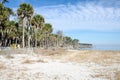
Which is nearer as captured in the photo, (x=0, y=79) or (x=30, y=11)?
(x=0, y=79)

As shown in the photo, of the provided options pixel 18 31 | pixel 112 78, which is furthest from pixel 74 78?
pixel 18 31

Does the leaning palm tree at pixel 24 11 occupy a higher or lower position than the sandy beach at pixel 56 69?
higher

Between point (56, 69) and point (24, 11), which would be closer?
point (56, 69)

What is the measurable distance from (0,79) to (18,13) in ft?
153

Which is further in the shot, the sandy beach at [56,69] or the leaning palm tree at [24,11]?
the leaning palm tree at [24,11]

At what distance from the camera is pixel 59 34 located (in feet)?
506

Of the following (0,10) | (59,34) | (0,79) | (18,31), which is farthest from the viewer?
(59,34)

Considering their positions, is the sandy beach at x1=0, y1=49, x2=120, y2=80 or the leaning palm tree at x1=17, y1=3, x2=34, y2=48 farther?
the leaning palm tree at x1=17, y1=3, x2=34, y2=48

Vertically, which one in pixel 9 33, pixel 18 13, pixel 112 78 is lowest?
pixel 112 78

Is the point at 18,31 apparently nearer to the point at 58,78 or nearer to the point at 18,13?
the point at 18,13

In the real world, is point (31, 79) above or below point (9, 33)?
below

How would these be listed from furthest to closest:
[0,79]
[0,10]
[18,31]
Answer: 1. [18,31]
2. [0,10]
3. [0,79]

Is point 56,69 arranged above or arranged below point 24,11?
below

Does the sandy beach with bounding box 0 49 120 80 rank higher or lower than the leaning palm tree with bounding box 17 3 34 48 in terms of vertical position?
lower
